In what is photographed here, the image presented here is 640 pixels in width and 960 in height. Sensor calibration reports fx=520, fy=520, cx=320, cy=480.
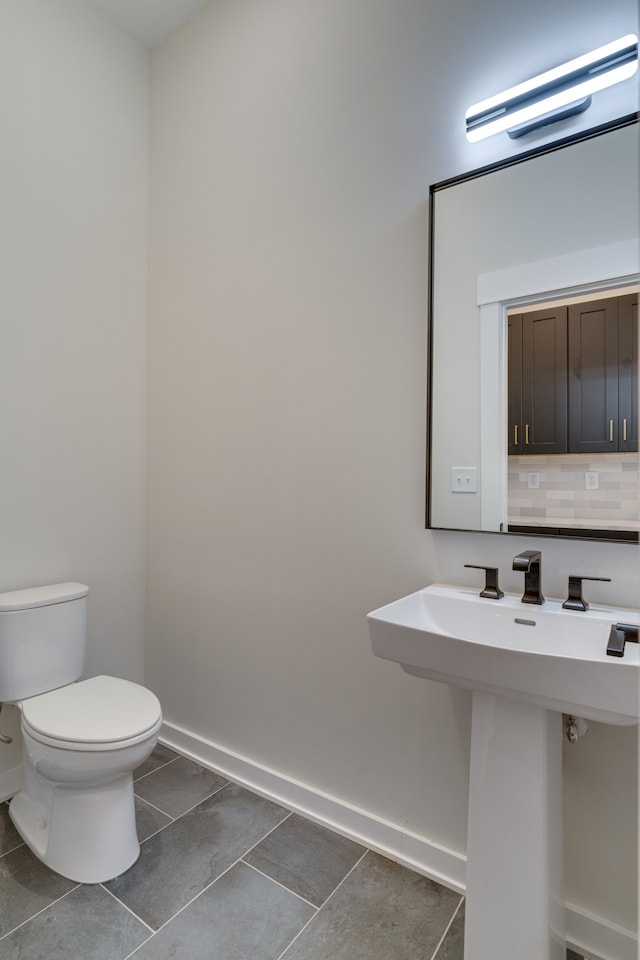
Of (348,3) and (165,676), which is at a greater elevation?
(348,3)

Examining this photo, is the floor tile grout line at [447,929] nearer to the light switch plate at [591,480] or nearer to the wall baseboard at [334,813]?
the wall baseboard at [334,813]

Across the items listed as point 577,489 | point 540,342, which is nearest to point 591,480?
point 577,489

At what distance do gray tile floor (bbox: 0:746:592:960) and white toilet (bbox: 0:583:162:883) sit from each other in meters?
0.08

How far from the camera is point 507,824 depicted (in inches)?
43.9

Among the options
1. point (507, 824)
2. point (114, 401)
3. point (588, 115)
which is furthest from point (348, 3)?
point (507, 824)

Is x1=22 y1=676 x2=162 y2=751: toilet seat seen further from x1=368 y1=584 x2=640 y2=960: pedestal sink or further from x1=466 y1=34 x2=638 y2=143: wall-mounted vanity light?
x1=466 y1=34 x2=638 y2=143: wall-mounted vanity light

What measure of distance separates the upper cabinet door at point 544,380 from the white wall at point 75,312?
5.67 ft

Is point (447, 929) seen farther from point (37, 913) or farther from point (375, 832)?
point (37, 913)

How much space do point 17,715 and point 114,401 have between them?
1.30 meters

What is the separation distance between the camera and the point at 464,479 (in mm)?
1504

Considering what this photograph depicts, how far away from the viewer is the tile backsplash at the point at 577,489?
125cm

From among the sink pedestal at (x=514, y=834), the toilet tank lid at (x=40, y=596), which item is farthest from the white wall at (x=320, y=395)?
the toilet tank lid at (x=40, y=596)

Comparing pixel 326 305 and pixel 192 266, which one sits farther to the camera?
pixel 192 266

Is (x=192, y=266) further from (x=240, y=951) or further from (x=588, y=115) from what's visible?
(x=240, y=951)
